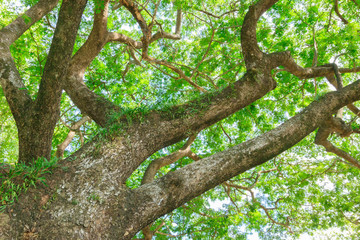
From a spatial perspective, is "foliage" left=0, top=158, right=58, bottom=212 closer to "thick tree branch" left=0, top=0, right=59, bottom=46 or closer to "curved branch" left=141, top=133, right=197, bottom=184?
"thick tree branch" left=0, top=0, right=59, bottom=46

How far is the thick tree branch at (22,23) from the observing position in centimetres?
345

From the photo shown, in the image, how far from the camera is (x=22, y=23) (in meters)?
3.86

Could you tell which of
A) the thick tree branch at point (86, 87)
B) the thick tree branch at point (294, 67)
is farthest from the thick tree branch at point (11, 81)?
the thick tree branch at point (294, 67)

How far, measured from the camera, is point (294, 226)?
7.01 meters

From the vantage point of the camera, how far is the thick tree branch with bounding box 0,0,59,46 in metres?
3.45

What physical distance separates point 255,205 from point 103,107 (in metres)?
4.86

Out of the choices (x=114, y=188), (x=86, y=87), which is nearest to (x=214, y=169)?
(x=114, y=188)

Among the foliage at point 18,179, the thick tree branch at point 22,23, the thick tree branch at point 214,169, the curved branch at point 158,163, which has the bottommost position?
the foliage at point 18,179

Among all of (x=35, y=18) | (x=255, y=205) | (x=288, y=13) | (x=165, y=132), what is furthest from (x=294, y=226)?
(x=35, y=18)

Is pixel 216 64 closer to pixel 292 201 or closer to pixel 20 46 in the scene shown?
pixel 292 201

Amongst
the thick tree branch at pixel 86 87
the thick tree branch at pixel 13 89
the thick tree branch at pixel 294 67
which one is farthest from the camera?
the thick tree branch at pixel 294 67

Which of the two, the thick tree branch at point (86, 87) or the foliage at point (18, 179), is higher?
the thick tree branch at point (86, 87)

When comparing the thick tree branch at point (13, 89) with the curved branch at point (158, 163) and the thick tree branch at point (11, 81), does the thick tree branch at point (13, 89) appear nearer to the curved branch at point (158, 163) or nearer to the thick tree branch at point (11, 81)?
the thick tree branch at point (11, 81)

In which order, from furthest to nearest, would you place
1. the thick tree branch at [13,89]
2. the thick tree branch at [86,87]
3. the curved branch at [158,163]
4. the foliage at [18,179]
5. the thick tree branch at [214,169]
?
1. the curved branch at [158,163]
2. the thick tree branch at [86,87]
3. the thick tree branch at [13,89]
4. the thick tree branch at [214,169]
5. the foliage at [18,179]
